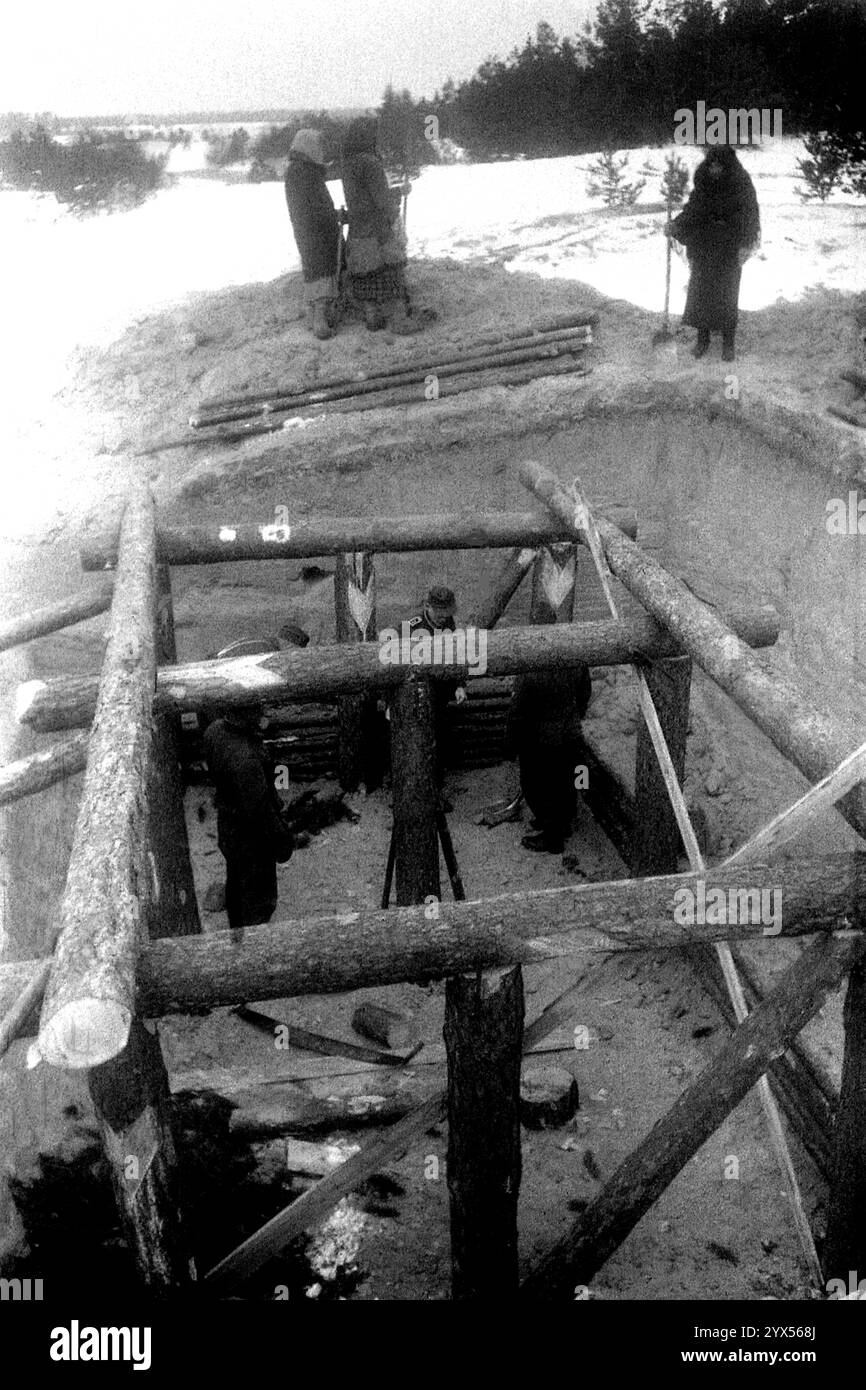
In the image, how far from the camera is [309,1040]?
572 cm

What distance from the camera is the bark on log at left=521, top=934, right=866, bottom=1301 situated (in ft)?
11.6

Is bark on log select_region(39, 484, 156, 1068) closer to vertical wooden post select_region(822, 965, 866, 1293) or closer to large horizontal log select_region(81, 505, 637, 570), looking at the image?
large horizontal log select_region(81, 505, 637, 570)

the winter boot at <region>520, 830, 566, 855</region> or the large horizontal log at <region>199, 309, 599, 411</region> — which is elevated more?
the large horizontal log at <region>199, 309, 599, 411</region>

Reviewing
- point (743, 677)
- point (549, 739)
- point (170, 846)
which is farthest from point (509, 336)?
point (743, 677)

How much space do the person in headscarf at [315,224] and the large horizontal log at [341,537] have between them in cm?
386

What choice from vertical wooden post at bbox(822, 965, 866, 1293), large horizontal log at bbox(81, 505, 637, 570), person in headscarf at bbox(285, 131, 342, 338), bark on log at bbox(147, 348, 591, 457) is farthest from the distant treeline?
vertical wooden post at bbox(822, 965, 866, 1293)

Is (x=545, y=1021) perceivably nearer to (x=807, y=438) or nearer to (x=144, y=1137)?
(x=144, y=1137)

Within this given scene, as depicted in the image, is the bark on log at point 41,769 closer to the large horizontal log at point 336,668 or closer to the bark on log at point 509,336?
the large horizontal log at point 336,668

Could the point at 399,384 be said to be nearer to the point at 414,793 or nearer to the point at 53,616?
the point at 53,616

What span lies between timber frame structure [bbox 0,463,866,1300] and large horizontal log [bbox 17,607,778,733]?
11 millimetres

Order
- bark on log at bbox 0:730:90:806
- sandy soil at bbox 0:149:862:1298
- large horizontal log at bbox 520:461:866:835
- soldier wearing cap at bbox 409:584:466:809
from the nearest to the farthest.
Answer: large horizontal log at bbox 520:461:866:835
sandy soil at bbox 0:149:862:1298
bark on log at bbox 0:730:90:806
soldier wearing cap at bbox 409:584:466:809
